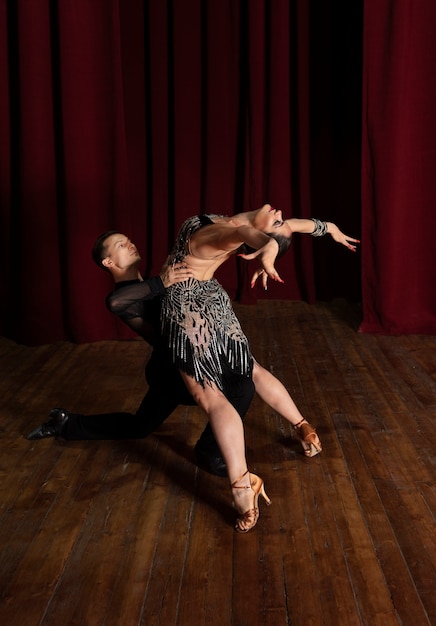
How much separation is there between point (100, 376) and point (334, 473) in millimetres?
1516

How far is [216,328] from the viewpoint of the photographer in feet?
7.91

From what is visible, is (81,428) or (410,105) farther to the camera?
(410,105)

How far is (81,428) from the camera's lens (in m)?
2.88

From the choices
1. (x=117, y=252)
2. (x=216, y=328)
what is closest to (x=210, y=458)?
(x=216, y=328)

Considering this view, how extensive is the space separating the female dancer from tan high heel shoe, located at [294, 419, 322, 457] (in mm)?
324

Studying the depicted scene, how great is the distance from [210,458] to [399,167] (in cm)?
231

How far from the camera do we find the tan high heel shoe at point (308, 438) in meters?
2.71

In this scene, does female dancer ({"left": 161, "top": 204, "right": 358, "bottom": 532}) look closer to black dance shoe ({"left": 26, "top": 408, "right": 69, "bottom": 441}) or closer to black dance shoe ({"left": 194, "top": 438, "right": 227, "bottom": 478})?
black dance shoe ({"left": 194, "top": 438, "right": 227, "bottom": 478})

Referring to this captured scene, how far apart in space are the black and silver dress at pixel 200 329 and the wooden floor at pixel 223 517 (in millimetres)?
423

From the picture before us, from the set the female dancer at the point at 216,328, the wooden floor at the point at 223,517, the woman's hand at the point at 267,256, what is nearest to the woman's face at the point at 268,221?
the female dancer at the point at 216,328

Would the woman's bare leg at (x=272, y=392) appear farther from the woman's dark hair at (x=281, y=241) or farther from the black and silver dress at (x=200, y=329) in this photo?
the woman's dark hair at (x=281, y=241)

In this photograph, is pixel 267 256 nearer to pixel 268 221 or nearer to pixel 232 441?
pixel 268 221

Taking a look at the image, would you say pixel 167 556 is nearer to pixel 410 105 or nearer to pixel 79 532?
pixel 79 532

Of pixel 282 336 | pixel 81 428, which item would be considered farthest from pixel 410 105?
pixel 81 428
